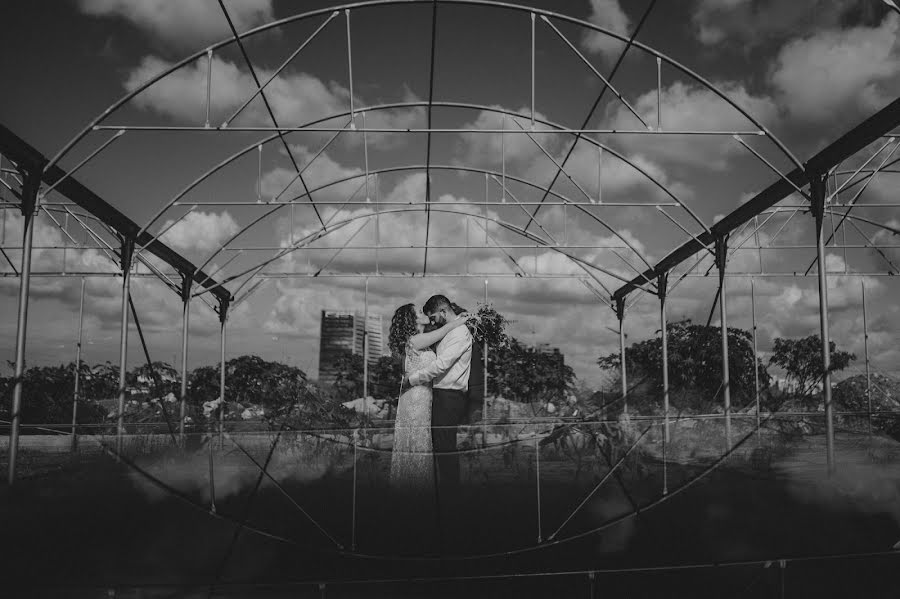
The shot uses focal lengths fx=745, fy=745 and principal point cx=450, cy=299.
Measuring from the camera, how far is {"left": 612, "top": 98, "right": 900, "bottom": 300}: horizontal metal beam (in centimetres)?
741

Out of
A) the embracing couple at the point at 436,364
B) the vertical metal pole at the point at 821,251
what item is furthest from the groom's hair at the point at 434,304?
the vertical metal pole at the point at 821,251

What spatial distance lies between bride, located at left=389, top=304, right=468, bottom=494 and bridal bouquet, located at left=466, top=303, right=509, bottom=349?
114 millimetres

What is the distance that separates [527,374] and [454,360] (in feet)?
58.7

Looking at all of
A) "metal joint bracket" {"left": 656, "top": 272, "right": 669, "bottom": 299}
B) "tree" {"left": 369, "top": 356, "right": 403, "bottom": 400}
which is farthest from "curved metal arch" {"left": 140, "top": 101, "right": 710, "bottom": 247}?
"tree" {"left": 369, "top": 356, "right": 403, "bottom": 400}

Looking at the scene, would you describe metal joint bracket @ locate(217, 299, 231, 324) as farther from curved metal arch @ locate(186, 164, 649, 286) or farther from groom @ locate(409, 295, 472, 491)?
groom @ locate(409, 295, 472, 491)

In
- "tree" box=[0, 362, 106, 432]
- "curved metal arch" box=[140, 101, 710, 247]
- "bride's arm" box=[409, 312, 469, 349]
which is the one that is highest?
"curved metal arch" box=[140, 101, 710, 247]

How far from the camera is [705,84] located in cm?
885

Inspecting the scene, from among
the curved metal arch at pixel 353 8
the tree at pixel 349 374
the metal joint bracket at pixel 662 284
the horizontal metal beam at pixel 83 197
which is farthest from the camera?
the tree at pixel 349 374

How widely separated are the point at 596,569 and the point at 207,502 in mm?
1133

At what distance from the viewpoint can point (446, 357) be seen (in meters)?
4.39

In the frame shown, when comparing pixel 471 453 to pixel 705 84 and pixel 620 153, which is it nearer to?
pixel 705 84

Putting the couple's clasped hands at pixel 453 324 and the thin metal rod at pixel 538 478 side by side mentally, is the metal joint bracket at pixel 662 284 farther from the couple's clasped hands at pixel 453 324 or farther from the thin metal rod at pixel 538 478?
the thin metal rod at pixel 538 478

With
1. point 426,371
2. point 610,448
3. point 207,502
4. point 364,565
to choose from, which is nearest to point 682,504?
point 610,448

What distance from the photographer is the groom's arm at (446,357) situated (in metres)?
4.27
